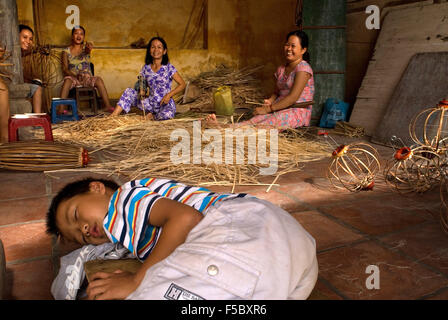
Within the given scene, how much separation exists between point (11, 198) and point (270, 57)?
19.3ft

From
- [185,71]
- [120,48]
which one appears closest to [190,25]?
[185,71]

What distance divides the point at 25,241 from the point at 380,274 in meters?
1.48

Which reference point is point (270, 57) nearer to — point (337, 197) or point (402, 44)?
point (402, 44)

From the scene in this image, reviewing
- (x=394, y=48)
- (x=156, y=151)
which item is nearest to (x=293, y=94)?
(x=394, y=48)

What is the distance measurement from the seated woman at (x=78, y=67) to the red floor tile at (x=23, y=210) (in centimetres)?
383

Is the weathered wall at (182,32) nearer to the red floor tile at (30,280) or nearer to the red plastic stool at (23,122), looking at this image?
the red plastic stool at (23,122)

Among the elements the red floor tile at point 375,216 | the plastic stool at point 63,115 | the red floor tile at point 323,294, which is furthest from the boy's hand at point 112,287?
the plastic stool at point 63,115

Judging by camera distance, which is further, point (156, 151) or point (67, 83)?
point (67, 83)

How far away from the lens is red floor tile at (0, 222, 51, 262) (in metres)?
1.65

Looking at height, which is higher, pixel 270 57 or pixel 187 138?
pixel 270 57

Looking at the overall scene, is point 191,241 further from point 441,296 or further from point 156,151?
point 156,151

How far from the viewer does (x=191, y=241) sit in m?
1.15

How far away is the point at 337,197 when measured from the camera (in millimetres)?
2375

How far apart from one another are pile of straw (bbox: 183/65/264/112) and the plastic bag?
1653mm
